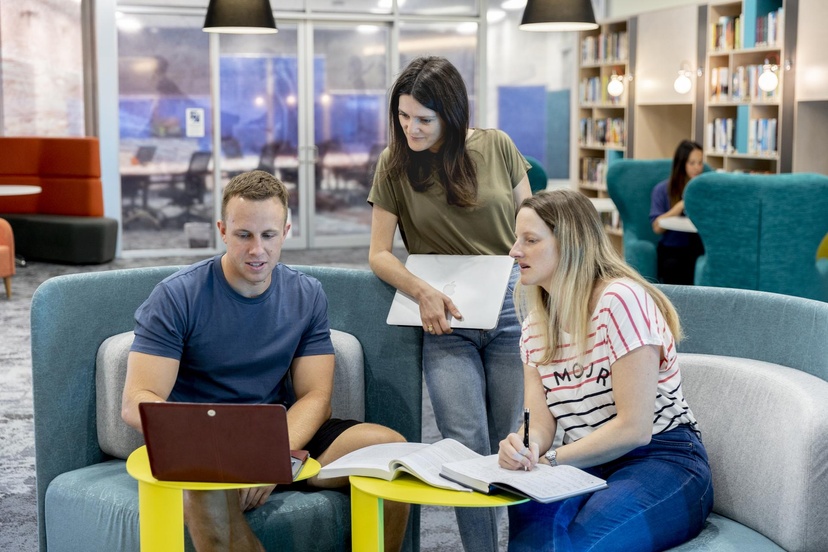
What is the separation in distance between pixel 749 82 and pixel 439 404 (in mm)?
6322

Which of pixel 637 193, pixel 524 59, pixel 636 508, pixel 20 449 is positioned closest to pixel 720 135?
pixel 637 193

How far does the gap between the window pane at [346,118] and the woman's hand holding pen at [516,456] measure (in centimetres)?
944

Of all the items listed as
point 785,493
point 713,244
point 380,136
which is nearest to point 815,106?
point 713,244

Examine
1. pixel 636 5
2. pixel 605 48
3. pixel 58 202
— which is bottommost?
pixel 58 202

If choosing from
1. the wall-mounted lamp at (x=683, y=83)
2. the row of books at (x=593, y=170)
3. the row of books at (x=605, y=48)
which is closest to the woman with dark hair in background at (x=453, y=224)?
the wall-mounted lamp at (x=683, y=83)

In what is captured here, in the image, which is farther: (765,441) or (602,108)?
(602,108)

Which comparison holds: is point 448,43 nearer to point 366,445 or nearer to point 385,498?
point 366,445

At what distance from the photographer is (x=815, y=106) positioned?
7.59 m

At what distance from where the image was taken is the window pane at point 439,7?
37.5 ft

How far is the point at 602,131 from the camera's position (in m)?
10.6

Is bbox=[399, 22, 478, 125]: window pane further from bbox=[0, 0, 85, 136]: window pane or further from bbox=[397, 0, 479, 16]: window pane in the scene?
bbox=[0, 0, 85, 136]: window pane

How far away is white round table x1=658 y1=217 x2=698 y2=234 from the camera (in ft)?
20.1

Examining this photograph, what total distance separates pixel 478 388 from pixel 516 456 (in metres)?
0.67

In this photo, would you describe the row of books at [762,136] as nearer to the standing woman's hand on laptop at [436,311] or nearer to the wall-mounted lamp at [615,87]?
the wall-mounted lamp at [615,87]
